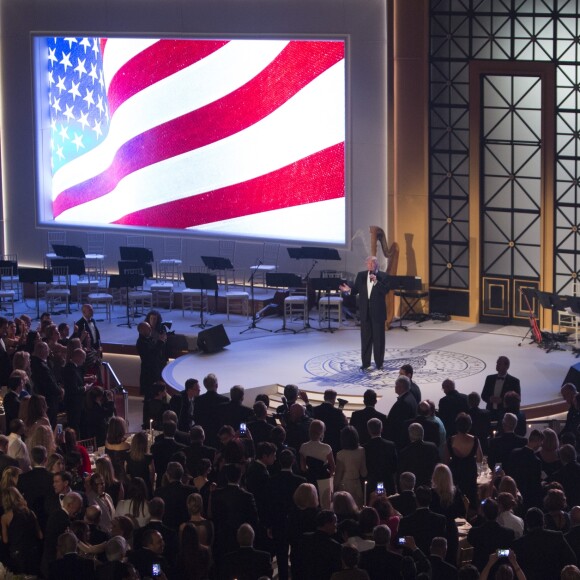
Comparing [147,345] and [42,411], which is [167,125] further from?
[42,411]

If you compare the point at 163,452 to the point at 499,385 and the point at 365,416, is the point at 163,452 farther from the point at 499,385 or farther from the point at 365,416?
the point at 499,385

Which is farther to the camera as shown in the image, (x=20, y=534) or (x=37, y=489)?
(x=37, y=489)

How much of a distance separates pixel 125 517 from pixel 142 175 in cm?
1389

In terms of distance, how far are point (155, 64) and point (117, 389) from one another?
323 inches

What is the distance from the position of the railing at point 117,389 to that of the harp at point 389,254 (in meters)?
4.76

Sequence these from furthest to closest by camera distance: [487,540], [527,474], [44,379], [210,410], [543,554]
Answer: [44,379] → [210,410] → [527,474] → [487,540] → [543,554]

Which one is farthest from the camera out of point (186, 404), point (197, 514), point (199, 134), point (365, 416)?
point (199, 134)

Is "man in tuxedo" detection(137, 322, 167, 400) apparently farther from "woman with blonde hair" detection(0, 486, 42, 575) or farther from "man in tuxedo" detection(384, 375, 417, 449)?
"woman with blonde hair" detection(0, 486, 42, 575)

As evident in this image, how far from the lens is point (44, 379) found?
1146cm

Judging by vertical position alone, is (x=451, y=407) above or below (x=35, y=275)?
below

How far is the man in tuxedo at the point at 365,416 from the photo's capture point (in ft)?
31.3

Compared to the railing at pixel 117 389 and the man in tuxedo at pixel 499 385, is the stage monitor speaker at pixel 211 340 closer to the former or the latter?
the railing at pixel 117 389

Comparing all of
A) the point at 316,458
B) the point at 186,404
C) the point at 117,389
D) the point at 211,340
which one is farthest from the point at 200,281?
the point at 316,458

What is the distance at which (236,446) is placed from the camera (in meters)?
8.16
